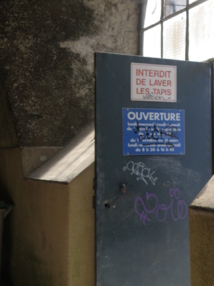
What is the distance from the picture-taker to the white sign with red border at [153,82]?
317 cm

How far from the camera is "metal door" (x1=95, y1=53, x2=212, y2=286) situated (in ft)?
10.2

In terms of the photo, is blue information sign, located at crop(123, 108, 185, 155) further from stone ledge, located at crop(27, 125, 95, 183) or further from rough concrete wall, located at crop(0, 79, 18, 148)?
rough concrete wall, located at crop(0, 79, 18, 148)

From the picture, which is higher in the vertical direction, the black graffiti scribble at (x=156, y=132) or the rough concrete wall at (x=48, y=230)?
the black graffiti scribble at (x=156, y=132)

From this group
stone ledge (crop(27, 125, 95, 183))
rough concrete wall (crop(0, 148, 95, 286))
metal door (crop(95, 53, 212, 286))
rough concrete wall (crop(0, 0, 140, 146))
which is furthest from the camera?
rough concrete wall (crop(0, 0, 140, 146))

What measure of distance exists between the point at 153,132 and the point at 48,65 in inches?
58.5

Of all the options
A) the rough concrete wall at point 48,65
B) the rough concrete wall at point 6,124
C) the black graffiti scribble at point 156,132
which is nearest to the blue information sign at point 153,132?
the black graffiti scribble at point 156,132

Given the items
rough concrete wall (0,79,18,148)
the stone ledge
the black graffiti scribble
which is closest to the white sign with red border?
the black graffiti scribble

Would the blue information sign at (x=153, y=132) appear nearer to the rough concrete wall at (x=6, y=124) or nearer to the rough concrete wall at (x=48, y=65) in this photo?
the rough concrete wall at (x=48, y=65)

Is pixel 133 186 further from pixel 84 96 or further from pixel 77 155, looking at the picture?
pixel 84 96

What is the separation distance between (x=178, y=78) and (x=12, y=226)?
2.43 m

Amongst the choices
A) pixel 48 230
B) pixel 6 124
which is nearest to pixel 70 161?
pixel 48 230

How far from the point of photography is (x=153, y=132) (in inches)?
126

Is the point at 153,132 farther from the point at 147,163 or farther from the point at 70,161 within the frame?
the point at 70,161

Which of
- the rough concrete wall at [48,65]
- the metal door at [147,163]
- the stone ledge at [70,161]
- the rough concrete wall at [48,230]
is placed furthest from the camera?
the rough concrete wall at [48,65]
